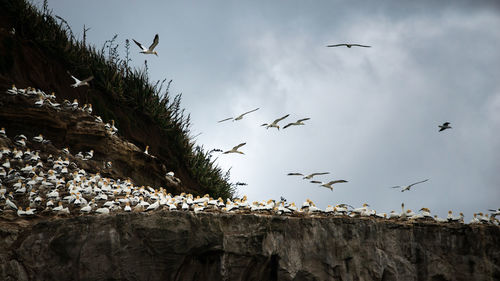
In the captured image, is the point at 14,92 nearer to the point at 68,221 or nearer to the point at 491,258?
the point at 68,221

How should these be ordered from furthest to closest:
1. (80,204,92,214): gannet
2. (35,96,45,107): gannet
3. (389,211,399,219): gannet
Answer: (35,96,45,107): gannet, (389,211,399,219): gannet, (80,204,92,214): gannet

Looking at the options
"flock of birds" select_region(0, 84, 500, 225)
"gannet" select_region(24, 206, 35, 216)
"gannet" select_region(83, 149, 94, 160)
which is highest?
"gannet" select_region(83, 149, 94, 160)

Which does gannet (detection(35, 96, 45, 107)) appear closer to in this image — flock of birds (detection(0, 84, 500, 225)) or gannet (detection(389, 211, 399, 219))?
flock of birds (detection(0, 84, 500, 225))

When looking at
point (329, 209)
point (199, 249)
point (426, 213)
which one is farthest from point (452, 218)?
point (199, 249)

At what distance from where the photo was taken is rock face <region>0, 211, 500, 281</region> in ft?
39.2

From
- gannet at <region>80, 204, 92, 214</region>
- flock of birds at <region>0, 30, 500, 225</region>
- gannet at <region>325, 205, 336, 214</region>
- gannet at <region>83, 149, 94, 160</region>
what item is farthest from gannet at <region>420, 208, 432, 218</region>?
gannet at <region>83, 149, 94, 160</region>

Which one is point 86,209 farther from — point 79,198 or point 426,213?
point 426,213

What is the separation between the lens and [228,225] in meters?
12.5

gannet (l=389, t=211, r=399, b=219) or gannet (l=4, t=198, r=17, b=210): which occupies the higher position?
gannet (l=389, t=211, r=399, b=219)

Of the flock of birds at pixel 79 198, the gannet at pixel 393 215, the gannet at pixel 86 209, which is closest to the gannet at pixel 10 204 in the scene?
the flock of birds at pixel 79 198

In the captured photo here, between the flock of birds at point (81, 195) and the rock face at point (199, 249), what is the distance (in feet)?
2.14

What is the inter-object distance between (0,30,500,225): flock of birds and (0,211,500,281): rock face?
2.14 ft

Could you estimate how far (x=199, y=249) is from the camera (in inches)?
478

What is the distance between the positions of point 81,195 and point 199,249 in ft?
13.6
